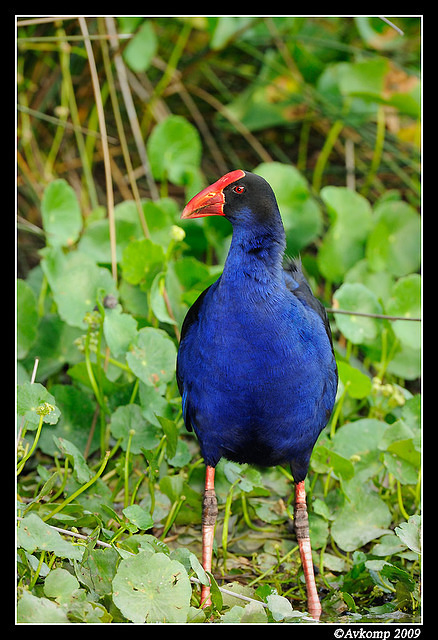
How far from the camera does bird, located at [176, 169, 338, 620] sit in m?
1.90

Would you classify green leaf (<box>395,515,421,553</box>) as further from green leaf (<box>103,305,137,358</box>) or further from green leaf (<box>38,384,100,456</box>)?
green leaf (<box>38,384,100,456</box>)

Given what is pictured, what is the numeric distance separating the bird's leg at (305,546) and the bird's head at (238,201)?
2.42ft

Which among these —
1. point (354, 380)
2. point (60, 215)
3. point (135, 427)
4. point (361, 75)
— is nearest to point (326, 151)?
point (361, 75)

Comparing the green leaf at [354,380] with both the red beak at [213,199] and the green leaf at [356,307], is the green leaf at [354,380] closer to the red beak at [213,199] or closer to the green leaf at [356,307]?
the green leaf at [356,307]

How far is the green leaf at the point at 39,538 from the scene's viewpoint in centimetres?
173

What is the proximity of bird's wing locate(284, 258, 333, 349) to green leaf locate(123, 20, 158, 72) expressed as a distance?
1.43 meters

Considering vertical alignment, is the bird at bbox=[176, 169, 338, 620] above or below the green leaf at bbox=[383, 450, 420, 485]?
→ above

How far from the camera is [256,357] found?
6.19ft

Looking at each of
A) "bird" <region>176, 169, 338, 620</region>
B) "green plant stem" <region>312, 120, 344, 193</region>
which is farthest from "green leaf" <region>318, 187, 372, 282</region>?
"bird" <region>176, 169, 338, 620</region>

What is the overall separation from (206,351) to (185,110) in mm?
2441

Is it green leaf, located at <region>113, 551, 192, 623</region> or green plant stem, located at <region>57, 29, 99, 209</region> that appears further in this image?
green plant stem, located at <region>57, 29, 99, 209</region>

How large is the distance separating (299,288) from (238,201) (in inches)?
11.8

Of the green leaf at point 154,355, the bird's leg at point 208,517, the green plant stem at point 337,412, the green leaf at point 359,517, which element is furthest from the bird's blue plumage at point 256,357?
the green plant stem at point 337,412
